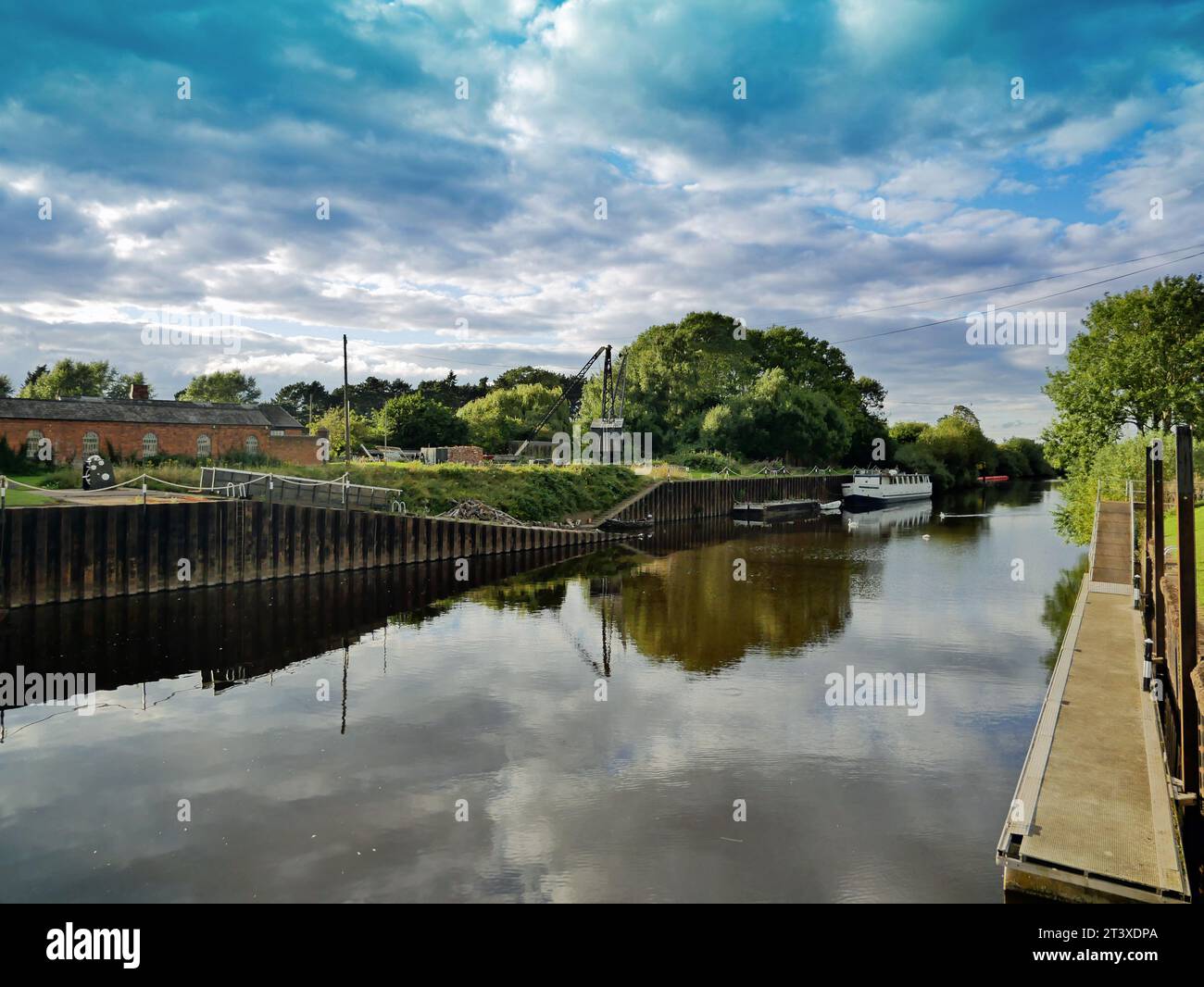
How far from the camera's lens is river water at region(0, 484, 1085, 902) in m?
9.49

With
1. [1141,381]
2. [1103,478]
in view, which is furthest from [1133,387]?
[1103,478]

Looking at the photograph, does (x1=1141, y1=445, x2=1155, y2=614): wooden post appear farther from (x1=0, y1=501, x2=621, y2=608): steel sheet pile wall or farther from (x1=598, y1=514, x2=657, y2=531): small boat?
(x1=598, y1=514, x2=657, y2=531): small boat

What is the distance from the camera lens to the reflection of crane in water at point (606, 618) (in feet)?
65.9

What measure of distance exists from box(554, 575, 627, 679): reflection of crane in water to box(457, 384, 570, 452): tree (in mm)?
47642

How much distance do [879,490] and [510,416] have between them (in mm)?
40793

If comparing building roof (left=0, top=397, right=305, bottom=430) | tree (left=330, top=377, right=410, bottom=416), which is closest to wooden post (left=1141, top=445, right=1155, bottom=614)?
building roof (left=0, top=397, right=305, bottom=430)

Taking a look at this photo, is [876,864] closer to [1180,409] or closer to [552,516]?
[552,516]

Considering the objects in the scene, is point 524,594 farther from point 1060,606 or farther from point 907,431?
point 907,431

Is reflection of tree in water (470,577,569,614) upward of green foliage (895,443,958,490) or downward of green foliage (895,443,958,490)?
downward

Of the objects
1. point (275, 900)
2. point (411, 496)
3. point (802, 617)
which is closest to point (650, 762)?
point (275, 900)

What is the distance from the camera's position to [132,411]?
4994 centimetres

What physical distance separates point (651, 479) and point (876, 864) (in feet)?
170

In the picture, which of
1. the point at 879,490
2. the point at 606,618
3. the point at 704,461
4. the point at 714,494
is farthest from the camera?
the point at 879,490

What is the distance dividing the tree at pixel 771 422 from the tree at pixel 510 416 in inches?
716
